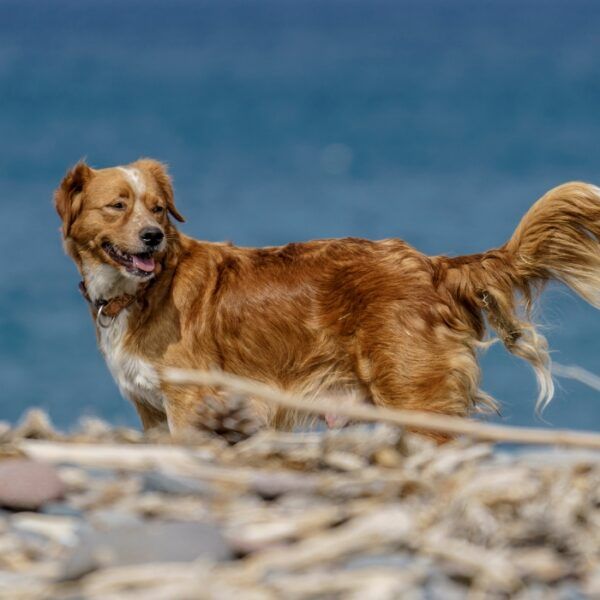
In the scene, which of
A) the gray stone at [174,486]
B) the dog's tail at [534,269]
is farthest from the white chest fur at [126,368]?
the gray stone at [174,486]

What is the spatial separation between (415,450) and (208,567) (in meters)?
0.82

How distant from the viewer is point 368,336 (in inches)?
254

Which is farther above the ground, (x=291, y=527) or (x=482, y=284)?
(x=482, y=284)

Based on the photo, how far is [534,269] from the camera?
20.3 feet

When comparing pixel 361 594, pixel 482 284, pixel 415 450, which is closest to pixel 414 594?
pixel 361 594

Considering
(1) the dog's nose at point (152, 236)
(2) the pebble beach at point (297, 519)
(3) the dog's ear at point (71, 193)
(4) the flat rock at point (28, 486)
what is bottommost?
(2) the pebble beach at point (297, 519)

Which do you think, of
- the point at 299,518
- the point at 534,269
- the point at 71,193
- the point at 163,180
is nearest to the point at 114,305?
the point at 71,193

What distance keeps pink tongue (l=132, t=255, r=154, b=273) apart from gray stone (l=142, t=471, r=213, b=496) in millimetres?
4186

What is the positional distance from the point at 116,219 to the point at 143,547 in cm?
476

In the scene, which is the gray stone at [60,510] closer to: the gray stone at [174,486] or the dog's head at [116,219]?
the gray stone at [174,486]

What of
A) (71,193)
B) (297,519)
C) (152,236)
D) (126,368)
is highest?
(71,193)

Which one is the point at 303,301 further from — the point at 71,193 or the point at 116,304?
the point at 71,193

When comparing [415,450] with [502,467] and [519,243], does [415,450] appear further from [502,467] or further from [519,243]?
[519,243]

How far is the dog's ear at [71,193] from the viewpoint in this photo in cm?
677
